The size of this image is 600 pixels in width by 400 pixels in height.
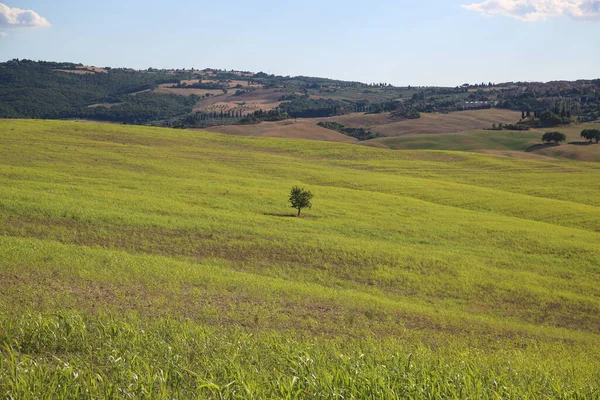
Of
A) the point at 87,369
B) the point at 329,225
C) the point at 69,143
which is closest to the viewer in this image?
the point at 87,369

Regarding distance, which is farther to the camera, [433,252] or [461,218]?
[461,218]

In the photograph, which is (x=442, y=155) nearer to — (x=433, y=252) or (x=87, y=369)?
(x=433, y=252)

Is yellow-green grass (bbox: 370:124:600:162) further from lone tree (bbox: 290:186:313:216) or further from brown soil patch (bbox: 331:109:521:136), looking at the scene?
lone tree (bbox: 290:186:313:216)

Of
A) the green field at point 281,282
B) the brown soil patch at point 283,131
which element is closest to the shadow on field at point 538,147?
the brown soil patch at point 283,131

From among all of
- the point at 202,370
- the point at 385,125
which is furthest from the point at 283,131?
the point at 202,370

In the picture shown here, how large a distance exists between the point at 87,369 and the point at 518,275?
28.4 m

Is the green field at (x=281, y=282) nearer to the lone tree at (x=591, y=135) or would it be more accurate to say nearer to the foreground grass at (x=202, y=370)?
the foreground grass at (x=202, y=370)

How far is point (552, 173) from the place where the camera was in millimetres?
76250

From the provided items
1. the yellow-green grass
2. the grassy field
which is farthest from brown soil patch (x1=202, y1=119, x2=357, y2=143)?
the yellow-green grass

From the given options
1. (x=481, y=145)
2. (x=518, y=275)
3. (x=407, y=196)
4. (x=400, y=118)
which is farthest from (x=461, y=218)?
(x=400, y=118)

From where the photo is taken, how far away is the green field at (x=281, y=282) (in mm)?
8742

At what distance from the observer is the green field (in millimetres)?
8742

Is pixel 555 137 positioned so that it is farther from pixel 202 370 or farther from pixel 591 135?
pixel 202 370

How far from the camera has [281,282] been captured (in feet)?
84.0
